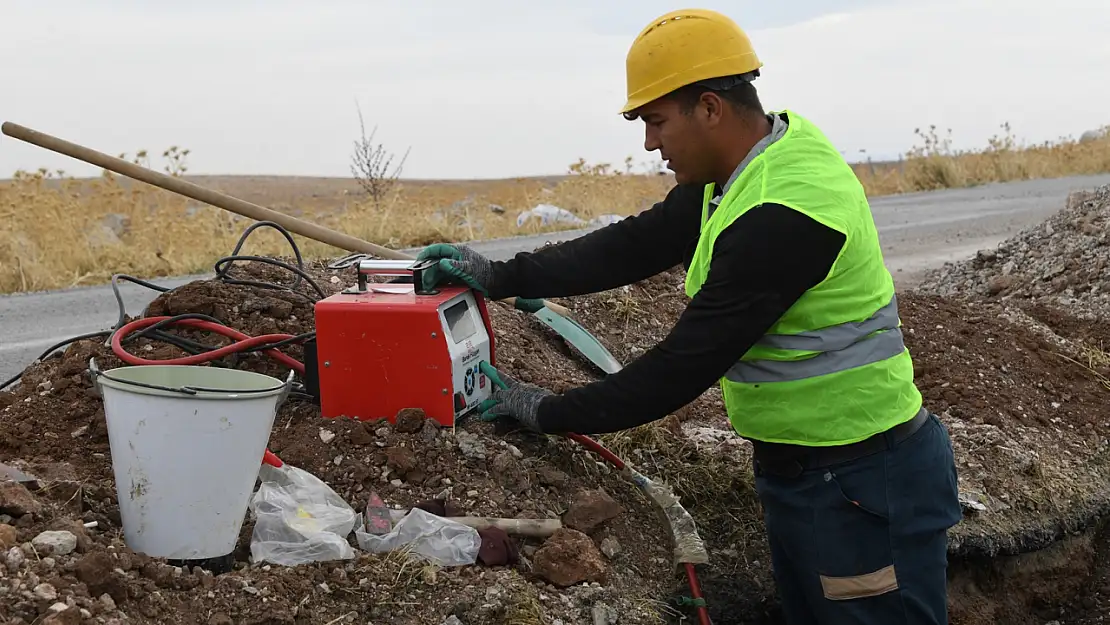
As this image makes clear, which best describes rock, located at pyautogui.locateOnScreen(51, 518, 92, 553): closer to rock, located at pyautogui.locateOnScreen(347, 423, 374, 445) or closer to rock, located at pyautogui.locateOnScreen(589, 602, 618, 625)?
rock, located at pyautogui.locateOnScreen(347, 423, 374, 445)

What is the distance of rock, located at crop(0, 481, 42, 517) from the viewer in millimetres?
2654

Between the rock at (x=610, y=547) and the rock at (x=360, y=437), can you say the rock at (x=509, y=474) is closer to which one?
the rock at (x=610, y=547)

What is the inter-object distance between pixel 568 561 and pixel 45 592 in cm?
144

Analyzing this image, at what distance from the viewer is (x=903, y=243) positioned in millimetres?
10508

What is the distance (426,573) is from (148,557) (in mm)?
730

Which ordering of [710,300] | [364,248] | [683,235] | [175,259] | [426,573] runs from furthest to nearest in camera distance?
[175,259] → [364,248] → [683,235] → [426,573] → [710,300]

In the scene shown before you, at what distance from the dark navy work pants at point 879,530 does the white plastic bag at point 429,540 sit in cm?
93

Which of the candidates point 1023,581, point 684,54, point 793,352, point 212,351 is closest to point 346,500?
point 212,351

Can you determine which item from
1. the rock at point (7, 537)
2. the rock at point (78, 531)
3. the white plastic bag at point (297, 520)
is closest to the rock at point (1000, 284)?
the white plastic bag at point (297, 520)

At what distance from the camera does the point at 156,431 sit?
2623 mm

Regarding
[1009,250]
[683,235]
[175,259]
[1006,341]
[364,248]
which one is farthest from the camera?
[175,259]

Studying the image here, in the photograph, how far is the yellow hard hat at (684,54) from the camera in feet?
8.69

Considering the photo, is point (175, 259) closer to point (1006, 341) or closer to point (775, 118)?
point (1006, 341)

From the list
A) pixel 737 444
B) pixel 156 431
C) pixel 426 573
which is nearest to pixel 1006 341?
pixel 737 444
